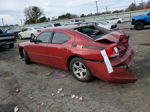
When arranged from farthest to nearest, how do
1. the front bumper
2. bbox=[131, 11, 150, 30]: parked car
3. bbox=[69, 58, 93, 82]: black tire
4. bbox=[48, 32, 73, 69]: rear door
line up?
bbox=[131, 11, 150, 30]: parked car < bbox=[48, 32, 73, 69]: rear door < bbox=[69, 58, 93, 82]: black tire < the front bumper

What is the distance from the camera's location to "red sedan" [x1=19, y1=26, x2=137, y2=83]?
340cm

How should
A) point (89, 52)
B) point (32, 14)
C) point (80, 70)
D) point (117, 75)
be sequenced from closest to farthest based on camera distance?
point (117, 75), point (89, 52), point (80, 70), point (32, 14)

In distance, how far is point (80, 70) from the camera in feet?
13.3

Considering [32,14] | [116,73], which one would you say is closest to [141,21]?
[116,73]

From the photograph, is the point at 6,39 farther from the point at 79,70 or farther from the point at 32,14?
the point at 32,14

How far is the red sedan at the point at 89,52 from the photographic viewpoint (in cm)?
340

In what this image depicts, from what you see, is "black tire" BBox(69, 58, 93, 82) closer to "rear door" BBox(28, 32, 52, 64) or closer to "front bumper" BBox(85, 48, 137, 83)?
"front bumper" BBox(85, 48, 137, 83)

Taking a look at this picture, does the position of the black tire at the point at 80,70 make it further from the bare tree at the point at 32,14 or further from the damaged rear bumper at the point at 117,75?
the bare tree at the point at 32,14

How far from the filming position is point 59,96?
3.56 metres

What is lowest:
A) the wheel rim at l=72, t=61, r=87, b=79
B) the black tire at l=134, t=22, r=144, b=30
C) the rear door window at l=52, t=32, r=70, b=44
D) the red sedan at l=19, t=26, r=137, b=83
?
the wheel rim at l=72, t=61, r=87, b=79

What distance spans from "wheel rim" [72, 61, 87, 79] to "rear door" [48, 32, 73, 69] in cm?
37

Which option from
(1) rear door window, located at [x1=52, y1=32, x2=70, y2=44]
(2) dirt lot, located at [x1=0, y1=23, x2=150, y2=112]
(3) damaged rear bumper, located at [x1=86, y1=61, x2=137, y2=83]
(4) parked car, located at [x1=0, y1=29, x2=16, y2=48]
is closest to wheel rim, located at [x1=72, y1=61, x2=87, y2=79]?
(2) dirt lot, located at [x1=0, y1=23, x2=150, y2=112]

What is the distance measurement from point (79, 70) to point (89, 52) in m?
0.69

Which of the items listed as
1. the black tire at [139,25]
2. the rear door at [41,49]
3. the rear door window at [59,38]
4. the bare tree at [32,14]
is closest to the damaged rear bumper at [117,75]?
the rear door window at [59,38]
